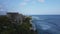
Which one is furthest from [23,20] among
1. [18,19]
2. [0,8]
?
[0,8]

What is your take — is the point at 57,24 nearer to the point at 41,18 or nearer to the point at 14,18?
the point at 41,18

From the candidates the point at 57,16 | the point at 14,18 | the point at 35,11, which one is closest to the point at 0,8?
the point at 14,18

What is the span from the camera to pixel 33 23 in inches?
50.9

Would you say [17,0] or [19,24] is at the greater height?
[17,0]

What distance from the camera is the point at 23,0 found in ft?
4.27

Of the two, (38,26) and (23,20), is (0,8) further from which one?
(38,26)

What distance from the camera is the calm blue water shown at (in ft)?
4.22

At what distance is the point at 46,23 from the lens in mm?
1297

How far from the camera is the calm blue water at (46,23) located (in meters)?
1.29

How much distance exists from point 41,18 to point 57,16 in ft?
0.62

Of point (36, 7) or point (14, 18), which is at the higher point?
point (36, 7)

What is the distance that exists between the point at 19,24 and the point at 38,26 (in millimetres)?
222

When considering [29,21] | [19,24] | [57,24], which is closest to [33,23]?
[29,21]

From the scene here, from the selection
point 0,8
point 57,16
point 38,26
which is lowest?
point 38,26
